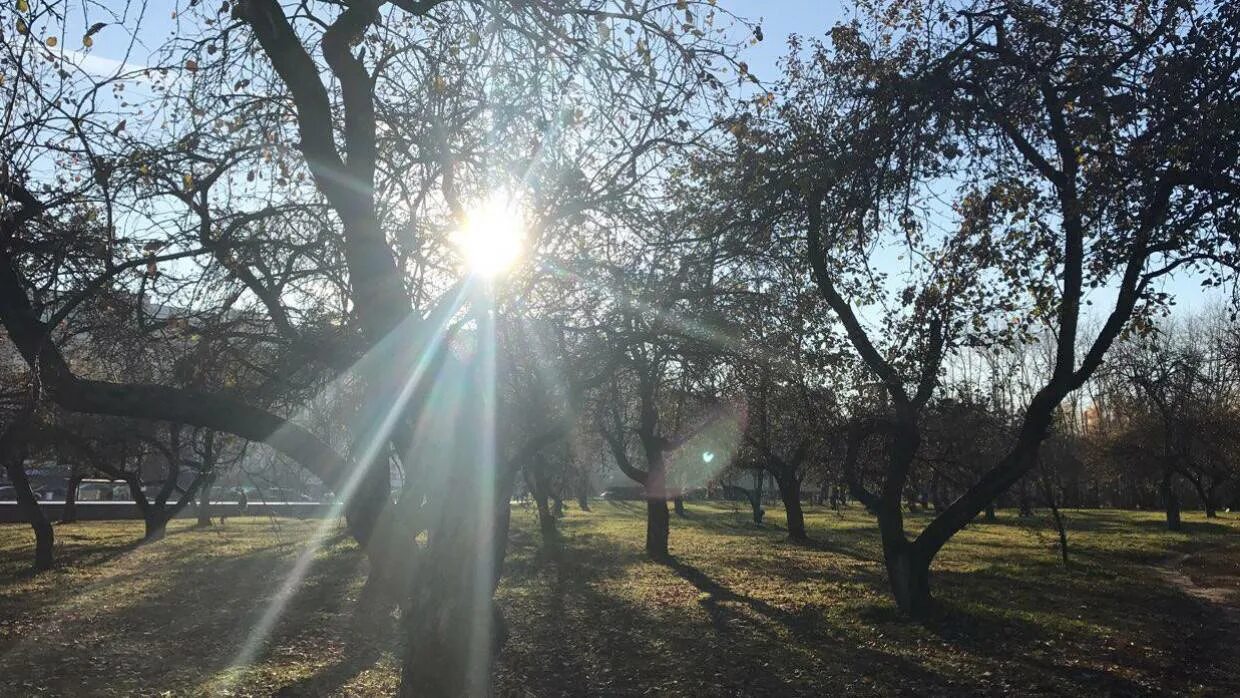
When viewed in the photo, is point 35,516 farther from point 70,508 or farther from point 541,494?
point 70,508

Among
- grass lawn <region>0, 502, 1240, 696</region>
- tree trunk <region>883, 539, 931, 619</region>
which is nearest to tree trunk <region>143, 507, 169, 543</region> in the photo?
grass lawn <region>0, 502, 1240, 696</region>

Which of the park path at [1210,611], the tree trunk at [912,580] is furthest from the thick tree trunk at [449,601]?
the tree trunk at [912,580]

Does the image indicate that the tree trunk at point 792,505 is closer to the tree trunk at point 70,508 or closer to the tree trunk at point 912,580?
the tree trunk at point 912,580

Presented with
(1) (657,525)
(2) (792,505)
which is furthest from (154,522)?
(2) (792,505)

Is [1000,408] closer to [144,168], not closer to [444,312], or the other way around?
[444,312]

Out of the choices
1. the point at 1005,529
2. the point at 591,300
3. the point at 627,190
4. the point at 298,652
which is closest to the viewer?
the point at 627,190

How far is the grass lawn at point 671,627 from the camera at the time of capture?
8680 mm

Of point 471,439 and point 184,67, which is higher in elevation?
point 184,67

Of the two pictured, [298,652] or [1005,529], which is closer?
[298,652]

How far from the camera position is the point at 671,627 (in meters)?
11.9

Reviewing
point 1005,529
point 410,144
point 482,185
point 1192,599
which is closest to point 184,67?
point 410,144

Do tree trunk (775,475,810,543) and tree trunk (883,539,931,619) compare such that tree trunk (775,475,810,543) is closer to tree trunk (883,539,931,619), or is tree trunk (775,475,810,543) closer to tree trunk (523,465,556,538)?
tree trunk (523,465,556,538)

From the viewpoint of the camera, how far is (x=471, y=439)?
6.11 meters

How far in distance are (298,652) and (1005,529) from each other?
33594mm
